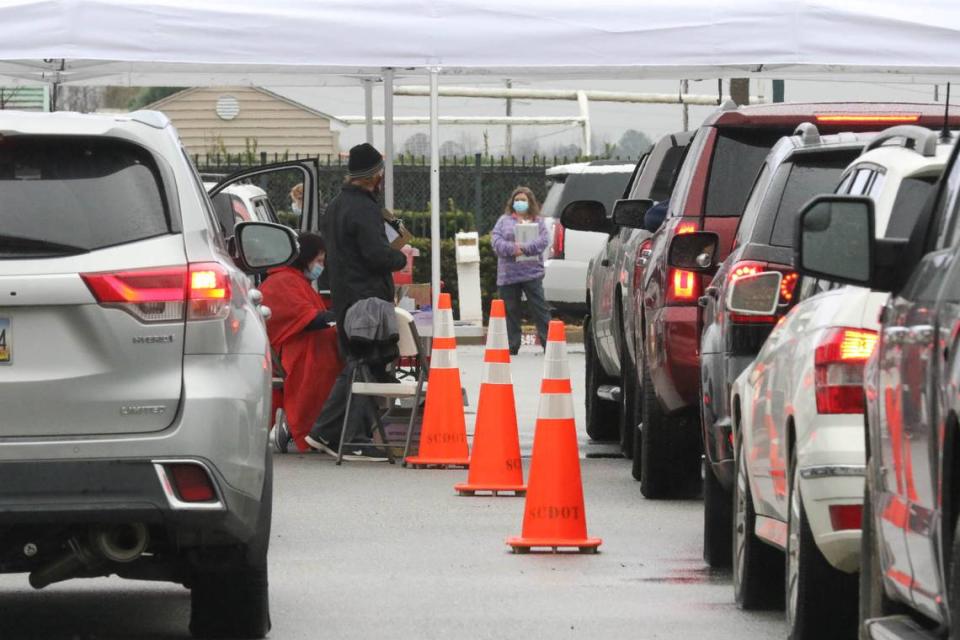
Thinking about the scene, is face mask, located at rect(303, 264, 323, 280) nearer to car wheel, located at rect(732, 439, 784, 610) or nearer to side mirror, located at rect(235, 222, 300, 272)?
side mirror, located at rect(235, 222, 300, 272)

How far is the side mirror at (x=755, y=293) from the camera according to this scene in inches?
348

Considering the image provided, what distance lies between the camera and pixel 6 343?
632cm

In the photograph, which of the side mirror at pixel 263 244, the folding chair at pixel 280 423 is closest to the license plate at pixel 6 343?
the side mirror at pixel 263 244

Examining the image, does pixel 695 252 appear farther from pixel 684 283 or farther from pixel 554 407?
pixel 554 407

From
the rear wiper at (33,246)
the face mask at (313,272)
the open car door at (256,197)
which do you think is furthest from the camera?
the face mask at (313,272)

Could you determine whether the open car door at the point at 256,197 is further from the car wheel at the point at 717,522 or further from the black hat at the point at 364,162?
the car wheel at the point at 717,522

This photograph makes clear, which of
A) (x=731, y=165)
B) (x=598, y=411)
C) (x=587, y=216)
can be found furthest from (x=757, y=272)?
(x=598, y=411)

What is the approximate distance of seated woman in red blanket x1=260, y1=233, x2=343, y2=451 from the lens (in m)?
14.2

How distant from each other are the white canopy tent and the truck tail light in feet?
28.9

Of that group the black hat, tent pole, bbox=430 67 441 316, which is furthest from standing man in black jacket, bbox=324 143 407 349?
tent pole, bbox=430 67 441 316

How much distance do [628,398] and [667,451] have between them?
5.94ft

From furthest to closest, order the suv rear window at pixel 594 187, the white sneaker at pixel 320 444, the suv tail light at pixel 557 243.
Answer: the suv rear window at pixel 594 187 < the suv tail light at pixel 557 243 < the white sneaker at pixel 320 444

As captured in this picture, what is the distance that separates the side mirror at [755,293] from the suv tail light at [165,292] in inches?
113

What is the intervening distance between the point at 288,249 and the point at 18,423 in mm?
1883
